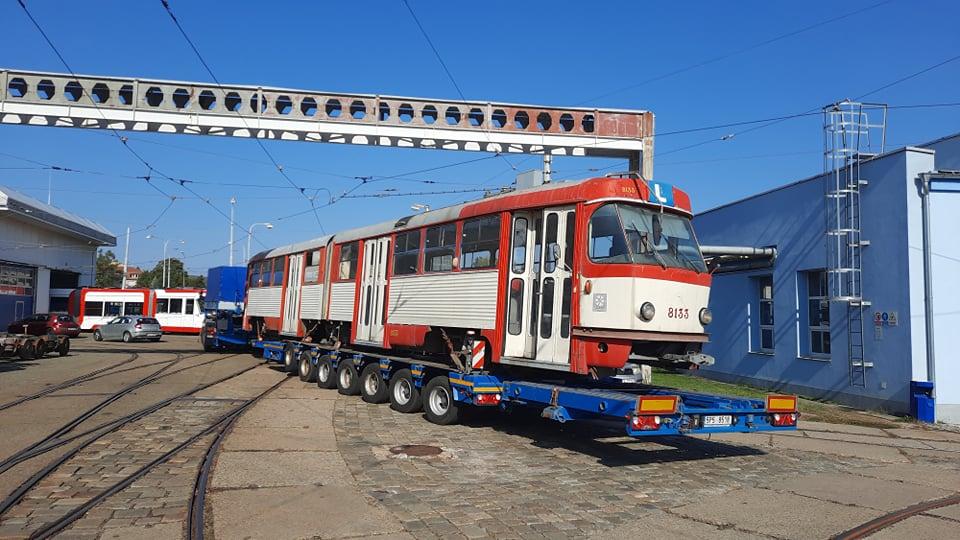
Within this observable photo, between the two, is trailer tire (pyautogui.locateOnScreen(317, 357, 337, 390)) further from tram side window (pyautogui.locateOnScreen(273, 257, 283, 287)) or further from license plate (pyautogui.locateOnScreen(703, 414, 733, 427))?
license plate (pyautogui.locateOnScreen(703, 414, 733, 427))

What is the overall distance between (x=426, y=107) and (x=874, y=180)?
508 inches

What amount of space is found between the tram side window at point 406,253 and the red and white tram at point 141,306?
36.1 meters

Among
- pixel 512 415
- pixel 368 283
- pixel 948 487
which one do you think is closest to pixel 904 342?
pixel 948 487

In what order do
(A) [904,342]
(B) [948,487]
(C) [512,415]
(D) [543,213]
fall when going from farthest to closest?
1. (A) [904,342]
2. (C) [512,415]
3. (D) [543,213]
4. (B) [948,487]

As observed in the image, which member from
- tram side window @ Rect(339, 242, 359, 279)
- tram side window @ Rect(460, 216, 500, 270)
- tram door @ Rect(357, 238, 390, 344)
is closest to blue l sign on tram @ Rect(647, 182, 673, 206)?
tram side window @ Rect(460, 216, 500, 270)

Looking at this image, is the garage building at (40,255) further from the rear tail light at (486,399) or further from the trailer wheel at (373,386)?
the rear tail light at (486,399)

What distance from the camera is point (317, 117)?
21688 millimetres

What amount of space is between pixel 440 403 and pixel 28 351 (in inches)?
769

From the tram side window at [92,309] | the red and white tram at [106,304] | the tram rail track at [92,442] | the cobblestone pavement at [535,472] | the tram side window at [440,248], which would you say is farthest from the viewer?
the tram side window at [92,309]

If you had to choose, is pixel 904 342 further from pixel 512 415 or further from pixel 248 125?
pixel 248 125

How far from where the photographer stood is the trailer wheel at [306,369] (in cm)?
1730

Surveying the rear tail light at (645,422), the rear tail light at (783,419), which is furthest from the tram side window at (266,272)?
the rear tail light at (783,419)

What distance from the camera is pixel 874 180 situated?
15.3m

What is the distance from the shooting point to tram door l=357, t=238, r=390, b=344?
13.5 meters
